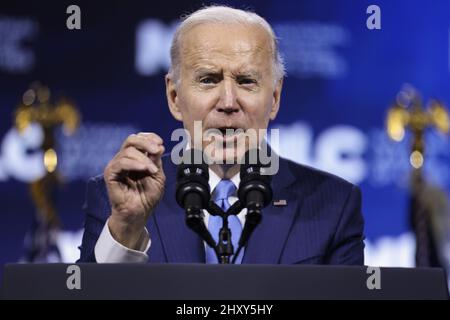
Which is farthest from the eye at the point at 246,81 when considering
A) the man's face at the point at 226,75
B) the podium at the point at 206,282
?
the podium at the point at 206,282

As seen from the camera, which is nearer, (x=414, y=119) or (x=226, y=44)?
(x=226, y=44)

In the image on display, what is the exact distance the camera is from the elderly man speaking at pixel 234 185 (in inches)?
80.5

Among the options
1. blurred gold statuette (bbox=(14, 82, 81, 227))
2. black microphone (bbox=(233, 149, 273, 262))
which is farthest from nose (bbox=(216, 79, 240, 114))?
blurred gold statuette (bbox=(14, 82, 81, 227))

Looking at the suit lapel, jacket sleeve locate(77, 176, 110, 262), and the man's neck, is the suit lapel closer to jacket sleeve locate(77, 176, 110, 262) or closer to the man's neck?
the man's neck

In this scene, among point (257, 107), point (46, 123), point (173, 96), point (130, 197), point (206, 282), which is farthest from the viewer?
point (46, 123)

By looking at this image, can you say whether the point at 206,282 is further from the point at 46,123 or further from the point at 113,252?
the point at 46,123

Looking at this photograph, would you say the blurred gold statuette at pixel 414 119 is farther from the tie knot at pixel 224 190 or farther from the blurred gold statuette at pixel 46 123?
the tie knot at pixel 224 190

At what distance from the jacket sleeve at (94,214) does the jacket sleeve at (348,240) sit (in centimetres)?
57

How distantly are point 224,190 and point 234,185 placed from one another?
0.09 feet

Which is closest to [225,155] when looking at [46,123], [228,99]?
[228,99]

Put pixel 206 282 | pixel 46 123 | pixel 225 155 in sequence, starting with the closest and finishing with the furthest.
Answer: pixel 206 282 → pixel 225 155 → pixel 46 123

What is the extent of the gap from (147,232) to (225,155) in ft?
0.86

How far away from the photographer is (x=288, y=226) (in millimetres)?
2127

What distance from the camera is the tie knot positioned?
2125mm
